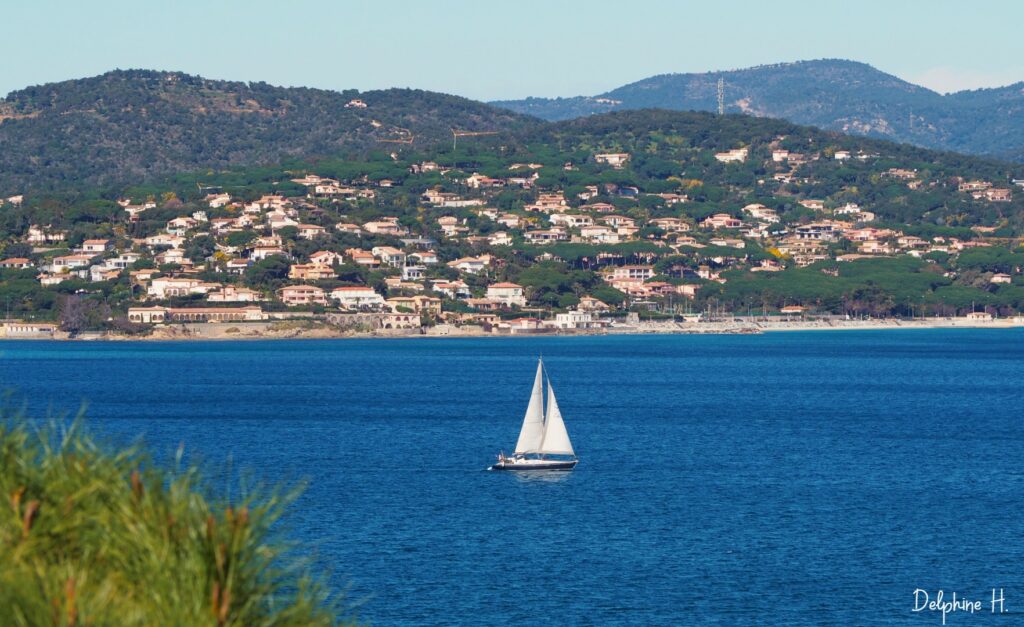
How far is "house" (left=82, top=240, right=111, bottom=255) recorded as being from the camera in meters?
164

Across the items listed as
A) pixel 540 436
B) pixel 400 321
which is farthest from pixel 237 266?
pixel 540 436

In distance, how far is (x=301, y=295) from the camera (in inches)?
5846

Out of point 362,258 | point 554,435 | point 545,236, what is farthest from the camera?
point 545,236

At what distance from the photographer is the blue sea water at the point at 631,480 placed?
99.7ft

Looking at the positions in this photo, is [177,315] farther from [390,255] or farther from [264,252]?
[390,255]

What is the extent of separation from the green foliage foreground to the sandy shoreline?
129 meters

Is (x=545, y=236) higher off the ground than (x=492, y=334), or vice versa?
(x=545, y=236)

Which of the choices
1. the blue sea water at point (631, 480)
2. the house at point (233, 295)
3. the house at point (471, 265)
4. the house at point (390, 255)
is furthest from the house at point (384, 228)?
the blue sea water at point (631, 480)

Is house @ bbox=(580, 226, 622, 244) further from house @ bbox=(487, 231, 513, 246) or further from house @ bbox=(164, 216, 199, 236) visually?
house @ bbox=(164, 216, 199, 236)

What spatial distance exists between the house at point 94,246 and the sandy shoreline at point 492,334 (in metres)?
23.5

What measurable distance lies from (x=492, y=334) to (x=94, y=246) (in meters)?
42.0

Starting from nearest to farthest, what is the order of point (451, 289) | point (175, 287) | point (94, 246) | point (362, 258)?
point (175, 287) → point (451, 289) → point (362, 258) → point (94, 246)

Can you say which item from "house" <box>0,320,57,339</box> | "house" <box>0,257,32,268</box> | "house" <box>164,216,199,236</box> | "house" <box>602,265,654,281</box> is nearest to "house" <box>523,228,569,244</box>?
"house" <box>602,265,654,281</box>

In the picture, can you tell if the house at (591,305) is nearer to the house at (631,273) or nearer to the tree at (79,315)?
the house at (631,273)
